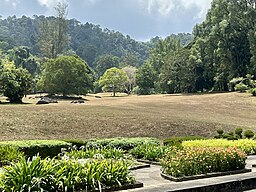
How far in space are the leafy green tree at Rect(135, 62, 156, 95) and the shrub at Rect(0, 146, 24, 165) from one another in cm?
6076

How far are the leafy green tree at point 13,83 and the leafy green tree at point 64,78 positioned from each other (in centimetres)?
1026

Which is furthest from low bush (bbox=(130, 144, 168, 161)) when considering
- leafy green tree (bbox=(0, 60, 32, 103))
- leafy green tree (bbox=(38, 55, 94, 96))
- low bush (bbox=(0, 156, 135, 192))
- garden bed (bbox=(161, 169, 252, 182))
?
leafy green tree (bbox=(38, 55, 94, 96))

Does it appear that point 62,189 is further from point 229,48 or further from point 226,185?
point 229,48

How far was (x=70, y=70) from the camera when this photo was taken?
171 feet

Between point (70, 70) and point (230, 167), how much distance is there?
45.7m

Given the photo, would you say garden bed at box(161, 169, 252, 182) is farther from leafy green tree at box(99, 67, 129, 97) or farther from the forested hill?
the forested hill

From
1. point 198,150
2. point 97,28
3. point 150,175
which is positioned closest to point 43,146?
point 150,175

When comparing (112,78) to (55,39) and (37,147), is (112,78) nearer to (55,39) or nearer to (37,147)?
(55,39)

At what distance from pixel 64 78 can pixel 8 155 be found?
42646 mm

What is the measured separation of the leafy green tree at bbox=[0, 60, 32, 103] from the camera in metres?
37.8

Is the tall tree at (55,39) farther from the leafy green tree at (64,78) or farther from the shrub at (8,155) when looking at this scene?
the shrub at (8,155)

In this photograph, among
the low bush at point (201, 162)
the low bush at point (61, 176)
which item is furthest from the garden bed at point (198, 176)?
the low bush at point (61, 176)

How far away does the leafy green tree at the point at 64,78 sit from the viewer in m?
51.5

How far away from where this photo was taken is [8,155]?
949 centimetres
